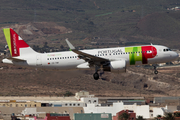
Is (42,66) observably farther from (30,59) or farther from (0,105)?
(0,105)

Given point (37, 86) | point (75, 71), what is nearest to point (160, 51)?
point (75, 71)

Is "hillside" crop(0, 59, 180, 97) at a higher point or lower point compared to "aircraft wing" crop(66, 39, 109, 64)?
higher

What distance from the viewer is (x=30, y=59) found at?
227ft

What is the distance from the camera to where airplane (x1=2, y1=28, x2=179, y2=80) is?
65688 millimetres

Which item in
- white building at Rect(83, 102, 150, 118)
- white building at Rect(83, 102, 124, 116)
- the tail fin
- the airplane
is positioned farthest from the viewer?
white building at Rect(83, 102, 150, 118)

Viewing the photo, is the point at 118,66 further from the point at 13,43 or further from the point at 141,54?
the point at 13,43

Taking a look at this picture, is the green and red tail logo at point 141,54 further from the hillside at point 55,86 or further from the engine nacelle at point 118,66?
the hillside at point 55,86

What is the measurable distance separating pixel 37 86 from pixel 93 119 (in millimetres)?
59041

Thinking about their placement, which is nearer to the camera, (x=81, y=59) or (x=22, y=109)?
(x=81, y=59)

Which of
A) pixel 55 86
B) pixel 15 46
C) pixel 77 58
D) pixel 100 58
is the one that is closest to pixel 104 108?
pixel 55 86

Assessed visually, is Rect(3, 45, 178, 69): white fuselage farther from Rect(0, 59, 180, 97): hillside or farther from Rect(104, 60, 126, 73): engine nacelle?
Rect(0, 59, 180, 97): hillside

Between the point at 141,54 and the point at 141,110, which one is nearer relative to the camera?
the point at 141,54

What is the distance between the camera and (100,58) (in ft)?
213

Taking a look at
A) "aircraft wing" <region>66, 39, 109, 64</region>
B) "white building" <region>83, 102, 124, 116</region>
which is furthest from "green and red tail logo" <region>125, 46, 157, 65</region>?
"white building" <region>83, 102, 124, 116</region>
